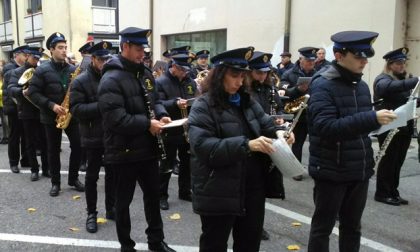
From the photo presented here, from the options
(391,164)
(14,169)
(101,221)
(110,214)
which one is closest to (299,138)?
(391,164)

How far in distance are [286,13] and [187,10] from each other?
14.5 ft

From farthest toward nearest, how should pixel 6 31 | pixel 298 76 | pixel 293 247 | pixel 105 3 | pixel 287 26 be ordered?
1. pixel 6 31
2. pixel 105 3
3. pixel 287 26
4. pixel 298 76
5. pixel 293 247

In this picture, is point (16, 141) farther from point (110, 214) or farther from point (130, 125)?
point (130, 125)

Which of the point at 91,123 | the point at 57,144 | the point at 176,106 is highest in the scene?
the point at 176,106

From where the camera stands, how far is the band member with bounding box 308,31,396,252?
3.24m

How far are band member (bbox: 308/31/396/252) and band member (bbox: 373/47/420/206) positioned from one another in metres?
2.25

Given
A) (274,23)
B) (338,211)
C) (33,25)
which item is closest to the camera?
(338,211)

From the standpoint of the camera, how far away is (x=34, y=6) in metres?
29.5

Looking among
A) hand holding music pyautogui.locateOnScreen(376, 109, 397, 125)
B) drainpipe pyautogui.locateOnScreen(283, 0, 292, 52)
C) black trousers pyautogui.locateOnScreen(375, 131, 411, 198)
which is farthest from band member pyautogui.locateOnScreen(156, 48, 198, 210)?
drainpipe pyautogui.locateOnScreen(283, 0, 292, 52)

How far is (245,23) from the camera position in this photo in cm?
1282

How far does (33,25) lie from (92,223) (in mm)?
27150

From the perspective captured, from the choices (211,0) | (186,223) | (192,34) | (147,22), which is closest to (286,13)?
(211,0)

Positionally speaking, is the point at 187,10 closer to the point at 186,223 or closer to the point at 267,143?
the point at 186,223

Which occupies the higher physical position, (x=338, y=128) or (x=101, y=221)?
(x=338, y=128)
